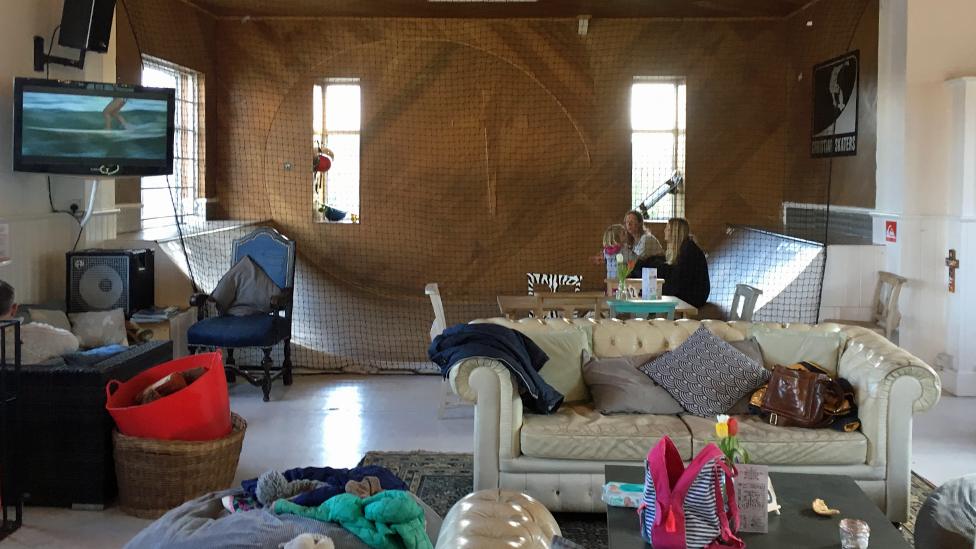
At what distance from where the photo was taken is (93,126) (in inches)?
238

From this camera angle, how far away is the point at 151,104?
20.6ft

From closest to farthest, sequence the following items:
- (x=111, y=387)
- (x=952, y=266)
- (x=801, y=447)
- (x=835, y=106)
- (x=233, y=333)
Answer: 1. (x=801, y=447)
2. (x=111, y=387)
3. (x=233, y=333)
4. (x=952, y=266)
5. (x=835, y=106)

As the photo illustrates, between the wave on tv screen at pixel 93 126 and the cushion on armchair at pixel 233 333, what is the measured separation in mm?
1179

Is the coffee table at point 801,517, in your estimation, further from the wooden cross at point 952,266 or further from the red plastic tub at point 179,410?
the wooden cross at point 952,266

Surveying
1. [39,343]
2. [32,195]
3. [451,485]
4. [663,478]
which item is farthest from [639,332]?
[32,195]

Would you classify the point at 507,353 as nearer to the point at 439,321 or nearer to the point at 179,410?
the point at 179,410

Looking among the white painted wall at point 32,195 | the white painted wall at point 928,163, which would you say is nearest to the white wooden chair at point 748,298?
the white painted wall at point 928,163

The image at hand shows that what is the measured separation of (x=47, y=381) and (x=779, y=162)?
818cm

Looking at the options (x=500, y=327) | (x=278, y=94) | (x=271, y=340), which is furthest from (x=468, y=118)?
(x=500, y=327)

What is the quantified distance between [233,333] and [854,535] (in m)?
4.64

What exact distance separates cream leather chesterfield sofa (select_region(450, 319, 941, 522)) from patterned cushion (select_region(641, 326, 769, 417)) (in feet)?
0.69

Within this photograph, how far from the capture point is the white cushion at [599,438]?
431 cm

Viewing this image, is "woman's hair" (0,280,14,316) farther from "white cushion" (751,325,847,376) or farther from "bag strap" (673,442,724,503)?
"white cushion" (751,325,847,376)

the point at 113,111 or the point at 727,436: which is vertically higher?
the point at 113,111
